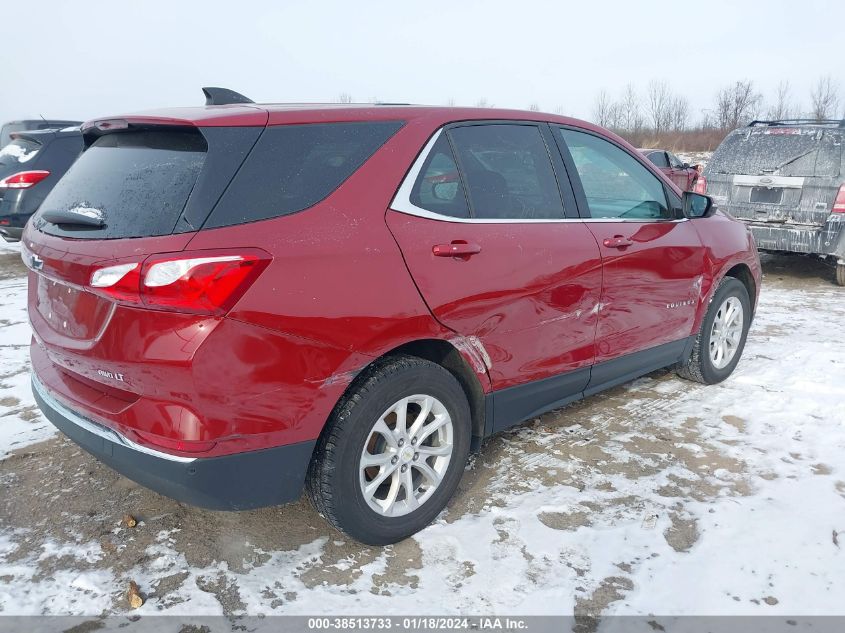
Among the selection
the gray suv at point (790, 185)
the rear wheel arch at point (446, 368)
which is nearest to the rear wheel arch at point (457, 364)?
the rear wheel arch at point (446, 368)

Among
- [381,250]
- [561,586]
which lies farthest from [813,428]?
[381,250]

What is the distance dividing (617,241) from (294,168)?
181 cm

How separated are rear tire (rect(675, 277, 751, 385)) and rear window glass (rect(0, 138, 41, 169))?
25.4 feet

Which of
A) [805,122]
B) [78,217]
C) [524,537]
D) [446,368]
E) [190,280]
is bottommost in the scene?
[524,537]

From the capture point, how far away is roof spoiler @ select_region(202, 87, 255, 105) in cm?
300

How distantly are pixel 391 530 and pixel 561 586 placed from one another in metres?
0.67

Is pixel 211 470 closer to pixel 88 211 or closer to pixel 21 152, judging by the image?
pixel 88 211

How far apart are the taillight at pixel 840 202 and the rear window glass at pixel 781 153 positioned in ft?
0.65

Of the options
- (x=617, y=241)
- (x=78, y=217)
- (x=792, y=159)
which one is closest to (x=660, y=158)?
(x=792, y=159)

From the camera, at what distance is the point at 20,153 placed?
8000 millimetres

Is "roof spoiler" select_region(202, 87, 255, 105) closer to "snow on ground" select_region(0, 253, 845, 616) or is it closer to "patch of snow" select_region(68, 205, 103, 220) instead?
"patch of snow" select_region(68, 205, 103, 220)

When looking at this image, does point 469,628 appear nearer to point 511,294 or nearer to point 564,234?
point 511,294

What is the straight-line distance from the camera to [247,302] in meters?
2.05

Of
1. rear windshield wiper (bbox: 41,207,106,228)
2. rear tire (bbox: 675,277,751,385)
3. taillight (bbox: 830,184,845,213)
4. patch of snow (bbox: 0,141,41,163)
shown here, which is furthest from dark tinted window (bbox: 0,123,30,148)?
taillight (bbox: 830,184,845,213)
